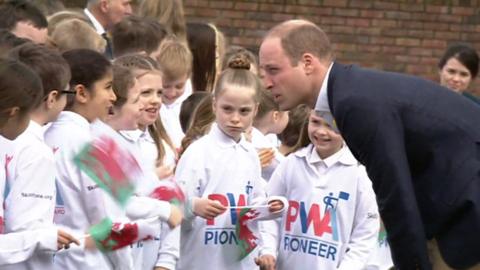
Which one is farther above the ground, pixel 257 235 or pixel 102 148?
pixel 102 148

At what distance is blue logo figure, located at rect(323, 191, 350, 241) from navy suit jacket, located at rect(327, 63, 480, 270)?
2249 mm

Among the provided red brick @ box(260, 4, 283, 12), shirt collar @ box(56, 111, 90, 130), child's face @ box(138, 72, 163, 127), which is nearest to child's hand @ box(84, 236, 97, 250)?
shirt collar @ box(56, 111, 90, 130)

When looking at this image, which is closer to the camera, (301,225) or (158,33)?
(301,225)

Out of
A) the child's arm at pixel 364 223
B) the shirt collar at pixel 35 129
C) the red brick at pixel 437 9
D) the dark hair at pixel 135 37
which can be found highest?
the shirt collar at pixel 35 129

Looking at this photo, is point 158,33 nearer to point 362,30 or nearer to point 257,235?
point 257,235

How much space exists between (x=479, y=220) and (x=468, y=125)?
45 cm

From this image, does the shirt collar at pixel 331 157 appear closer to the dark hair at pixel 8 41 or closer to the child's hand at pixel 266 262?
the child's hand at pixel 266 262

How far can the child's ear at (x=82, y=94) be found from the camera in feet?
26.0

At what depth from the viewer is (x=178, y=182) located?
28.8 ft

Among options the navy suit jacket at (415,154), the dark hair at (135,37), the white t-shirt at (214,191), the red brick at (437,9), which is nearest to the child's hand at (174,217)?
the white t-shirt at (214,191)

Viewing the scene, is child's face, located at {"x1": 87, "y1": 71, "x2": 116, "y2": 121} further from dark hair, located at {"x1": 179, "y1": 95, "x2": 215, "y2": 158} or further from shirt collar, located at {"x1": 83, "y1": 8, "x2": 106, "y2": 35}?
shirt collar, located at {"x1": 83, "y1": 8, "x2": 106, "y2": 35}

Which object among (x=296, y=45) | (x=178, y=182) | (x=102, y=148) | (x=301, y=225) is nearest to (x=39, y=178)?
(x=102, y=148)

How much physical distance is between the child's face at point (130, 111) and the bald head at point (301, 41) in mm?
1524

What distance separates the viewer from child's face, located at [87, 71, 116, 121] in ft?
25.9
